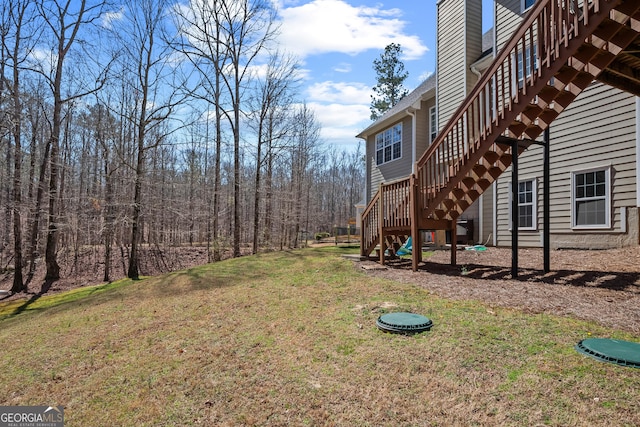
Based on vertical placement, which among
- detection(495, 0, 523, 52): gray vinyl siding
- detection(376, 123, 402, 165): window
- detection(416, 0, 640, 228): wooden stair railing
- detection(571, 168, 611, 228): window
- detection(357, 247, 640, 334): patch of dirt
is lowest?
detection(357, 247, 640, 334): patch of dirt

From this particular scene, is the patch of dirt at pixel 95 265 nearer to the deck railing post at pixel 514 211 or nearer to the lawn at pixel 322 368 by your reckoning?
the lawn at pixel 322 368

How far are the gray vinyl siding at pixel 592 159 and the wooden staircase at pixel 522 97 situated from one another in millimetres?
1918

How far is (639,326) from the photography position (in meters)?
3.42

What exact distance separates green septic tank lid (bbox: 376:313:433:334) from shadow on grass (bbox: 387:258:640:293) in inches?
103

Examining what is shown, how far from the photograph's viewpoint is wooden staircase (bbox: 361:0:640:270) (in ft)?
15.0

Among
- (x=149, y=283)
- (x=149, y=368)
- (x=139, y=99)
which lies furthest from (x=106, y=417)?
(x=139, y=99)

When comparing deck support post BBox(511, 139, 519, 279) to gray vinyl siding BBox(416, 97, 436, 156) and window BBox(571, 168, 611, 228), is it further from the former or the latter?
gray vinyl siding BBox(416, 97, 436, 156)

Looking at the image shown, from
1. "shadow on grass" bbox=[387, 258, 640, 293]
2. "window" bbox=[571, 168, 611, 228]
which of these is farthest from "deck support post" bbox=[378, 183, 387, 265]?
"window" bbox=[571, 168, 611, 228]

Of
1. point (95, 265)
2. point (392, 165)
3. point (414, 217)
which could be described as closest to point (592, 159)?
point (414, 217)

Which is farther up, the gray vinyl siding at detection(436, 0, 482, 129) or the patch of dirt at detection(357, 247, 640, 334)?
the gray vinyl siding at detection(436, 0, 482, 129)

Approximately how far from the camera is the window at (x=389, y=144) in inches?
612

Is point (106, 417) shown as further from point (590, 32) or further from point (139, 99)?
point (139, 99)

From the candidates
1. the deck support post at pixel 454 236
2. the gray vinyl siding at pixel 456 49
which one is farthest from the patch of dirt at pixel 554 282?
the gray vinyl siding at pixel 456 49

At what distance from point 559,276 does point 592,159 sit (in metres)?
4.08
